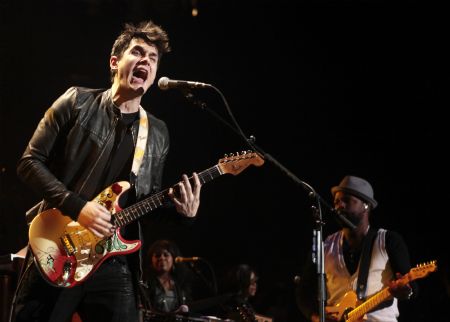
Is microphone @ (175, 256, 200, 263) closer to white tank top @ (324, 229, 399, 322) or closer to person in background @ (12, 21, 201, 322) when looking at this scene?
white tank top @ (324, 229, 399, 322)

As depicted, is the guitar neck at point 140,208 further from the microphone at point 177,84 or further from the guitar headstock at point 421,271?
the guitar headstock at point 421,271

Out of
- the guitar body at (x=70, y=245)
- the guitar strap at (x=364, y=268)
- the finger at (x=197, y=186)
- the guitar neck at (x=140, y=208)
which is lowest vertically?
the guitar strap at (x=364, y=268)

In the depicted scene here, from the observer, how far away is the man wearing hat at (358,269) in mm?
6184

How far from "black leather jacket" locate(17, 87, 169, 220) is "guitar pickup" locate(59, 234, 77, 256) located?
7.9 inches

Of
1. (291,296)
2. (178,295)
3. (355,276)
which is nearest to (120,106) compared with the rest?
(355,276)

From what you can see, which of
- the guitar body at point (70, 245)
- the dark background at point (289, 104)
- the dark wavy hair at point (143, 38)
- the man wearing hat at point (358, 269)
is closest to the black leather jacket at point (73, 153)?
the guitar body at point (70, 245)

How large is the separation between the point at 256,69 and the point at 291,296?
3448 millimetres

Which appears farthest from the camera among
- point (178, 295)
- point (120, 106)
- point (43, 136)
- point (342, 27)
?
point (342, 27)

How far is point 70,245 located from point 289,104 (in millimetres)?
5955

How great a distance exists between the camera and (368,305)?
20.1 feet

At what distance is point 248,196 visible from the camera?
9.36 metres

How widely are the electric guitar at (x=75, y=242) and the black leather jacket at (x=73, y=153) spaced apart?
10 cm

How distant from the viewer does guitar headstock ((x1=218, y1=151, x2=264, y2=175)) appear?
4.39m

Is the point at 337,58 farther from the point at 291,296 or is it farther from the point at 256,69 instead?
the point at 291,296
